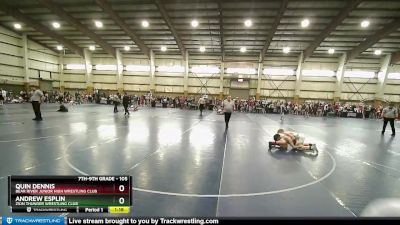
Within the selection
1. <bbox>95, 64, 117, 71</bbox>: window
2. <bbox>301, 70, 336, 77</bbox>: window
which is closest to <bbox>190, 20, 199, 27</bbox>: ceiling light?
<bbox>301, 70, 336, 77</bbox>: window

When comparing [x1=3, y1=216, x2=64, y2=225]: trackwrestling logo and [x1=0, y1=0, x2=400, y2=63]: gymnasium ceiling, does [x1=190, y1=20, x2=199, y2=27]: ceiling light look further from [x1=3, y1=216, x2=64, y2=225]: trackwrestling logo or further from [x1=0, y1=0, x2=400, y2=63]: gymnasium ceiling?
[x1=3, y1=216, x2=64, y2=225]: trackwrestling logo

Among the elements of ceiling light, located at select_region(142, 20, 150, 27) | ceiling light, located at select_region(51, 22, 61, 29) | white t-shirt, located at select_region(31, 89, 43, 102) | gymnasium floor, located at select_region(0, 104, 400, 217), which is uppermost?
ceiling light, located at select_region(51, 22, 61, 29)

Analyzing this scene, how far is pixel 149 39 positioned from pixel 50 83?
19.8 metres

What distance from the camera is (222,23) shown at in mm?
27094

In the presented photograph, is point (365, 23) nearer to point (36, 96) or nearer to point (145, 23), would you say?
point (145, 23)

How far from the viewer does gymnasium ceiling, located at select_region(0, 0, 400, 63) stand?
23.4 meters

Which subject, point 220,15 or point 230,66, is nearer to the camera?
point 220,15

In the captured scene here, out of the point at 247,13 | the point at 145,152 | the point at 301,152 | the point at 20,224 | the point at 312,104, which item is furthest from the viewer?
the point at 312,104

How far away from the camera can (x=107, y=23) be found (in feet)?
94.4

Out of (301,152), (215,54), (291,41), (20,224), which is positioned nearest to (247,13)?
(291,41)

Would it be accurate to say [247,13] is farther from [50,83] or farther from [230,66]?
[50,83]
